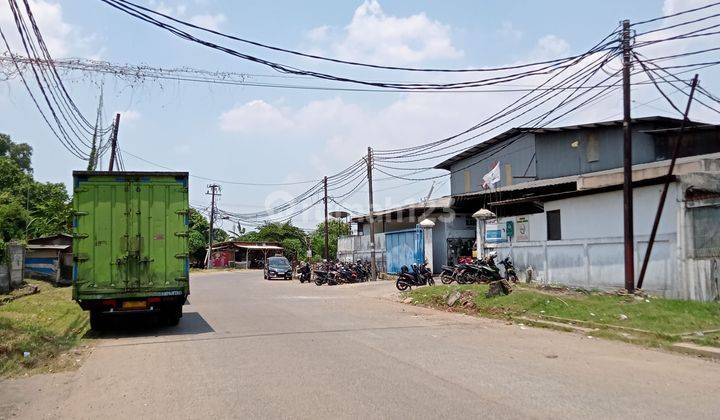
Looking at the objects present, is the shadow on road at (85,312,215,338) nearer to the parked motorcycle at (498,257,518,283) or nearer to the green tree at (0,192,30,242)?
the parked motorcycle at (498,257,518,283)

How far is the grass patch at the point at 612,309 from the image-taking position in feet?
37.3

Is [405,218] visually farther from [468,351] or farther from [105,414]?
[105,414]

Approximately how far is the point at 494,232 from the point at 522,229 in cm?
156

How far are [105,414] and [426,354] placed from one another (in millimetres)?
4933

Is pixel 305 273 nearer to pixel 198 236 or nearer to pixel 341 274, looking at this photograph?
pixel 341 274

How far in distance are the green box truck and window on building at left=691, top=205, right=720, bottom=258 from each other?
12.0 metres

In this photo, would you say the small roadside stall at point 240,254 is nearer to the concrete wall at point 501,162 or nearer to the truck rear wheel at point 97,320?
the concrete wall at point 501,162

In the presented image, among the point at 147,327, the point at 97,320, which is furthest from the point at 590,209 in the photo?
the point at 97,320

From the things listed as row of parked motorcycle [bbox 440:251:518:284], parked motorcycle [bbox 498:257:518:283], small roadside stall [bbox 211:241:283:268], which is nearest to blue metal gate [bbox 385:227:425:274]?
row of parked motorcycle [bbox 440:251:518:284]

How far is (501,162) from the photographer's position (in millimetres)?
33875

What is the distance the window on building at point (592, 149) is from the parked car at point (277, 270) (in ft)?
69.3

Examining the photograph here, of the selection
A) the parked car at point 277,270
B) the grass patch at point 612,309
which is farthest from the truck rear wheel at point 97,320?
the parked car at point 277,270

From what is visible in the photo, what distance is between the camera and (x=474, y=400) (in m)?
6.27

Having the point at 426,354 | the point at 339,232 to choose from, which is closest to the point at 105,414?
the point at 426,354
